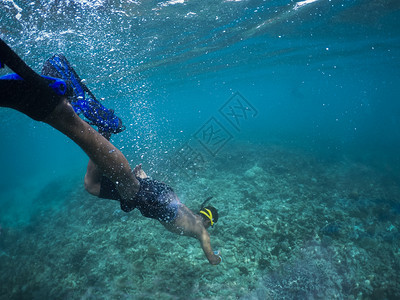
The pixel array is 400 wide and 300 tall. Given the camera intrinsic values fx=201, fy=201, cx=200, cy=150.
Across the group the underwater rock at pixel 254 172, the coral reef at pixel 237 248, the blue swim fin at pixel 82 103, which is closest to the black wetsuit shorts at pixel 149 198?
the blue swim fin at pixel 82 103

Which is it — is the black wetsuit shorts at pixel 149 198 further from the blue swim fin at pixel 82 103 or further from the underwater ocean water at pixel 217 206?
the underwater ocean water at pixel 217 206

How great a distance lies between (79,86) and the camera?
3277 millimetres

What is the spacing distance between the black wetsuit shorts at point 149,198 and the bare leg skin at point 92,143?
0.44m

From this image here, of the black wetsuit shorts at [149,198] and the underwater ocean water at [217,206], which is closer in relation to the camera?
the black wetsuit shorts at [149,198]

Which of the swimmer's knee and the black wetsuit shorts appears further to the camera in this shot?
the swimmer's knee

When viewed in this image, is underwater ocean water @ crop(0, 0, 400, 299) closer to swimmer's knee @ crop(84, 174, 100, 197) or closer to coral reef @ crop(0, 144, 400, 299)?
coral reef @ crop(0, 144, 400, 299)

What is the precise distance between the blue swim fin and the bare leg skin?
60 centimetres

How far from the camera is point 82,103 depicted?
2.94 meters

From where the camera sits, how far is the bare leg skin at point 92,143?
2.18 m

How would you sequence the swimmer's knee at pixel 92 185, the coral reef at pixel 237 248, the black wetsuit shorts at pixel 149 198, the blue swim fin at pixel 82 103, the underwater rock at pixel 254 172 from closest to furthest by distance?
the blue swim fin at pixel 82 103, the black wetsuit shorts at pixel 149 198, the swimmer's knee at pixel 92 185, the coral reef at pixel 237 248, the underwater rock at pixel 254 172

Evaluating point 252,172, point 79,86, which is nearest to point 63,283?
point 79,86

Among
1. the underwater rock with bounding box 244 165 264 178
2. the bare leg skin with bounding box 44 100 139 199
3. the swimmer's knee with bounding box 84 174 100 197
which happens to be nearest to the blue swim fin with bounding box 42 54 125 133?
the bare leg skin with bounding box 44 100 139 199

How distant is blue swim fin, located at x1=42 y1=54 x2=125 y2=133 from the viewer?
292 centimetres

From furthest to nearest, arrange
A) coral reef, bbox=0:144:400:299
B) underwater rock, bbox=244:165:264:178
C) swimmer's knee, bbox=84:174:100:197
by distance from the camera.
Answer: underwater rock, bbox=244:165:264:178 < coral reef, bbox=0:144:400:299 < swimmer's knee, bbox=84:174:100:197
